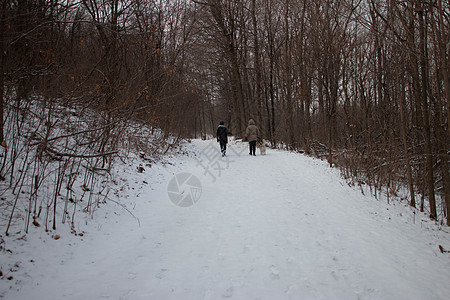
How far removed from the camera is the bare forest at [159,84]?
3.69 m

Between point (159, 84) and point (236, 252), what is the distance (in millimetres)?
8609

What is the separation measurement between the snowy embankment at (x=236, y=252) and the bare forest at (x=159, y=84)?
0.64m

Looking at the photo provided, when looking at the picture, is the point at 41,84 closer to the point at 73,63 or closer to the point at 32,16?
the point at 32,16

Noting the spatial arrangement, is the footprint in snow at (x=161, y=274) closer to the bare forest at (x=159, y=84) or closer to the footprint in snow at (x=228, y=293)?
the footprint in snow at (x=228, y=293)

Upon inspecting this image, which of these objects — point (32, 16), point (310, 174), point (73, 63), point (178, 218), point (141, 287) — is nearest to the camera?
point (141, 287)

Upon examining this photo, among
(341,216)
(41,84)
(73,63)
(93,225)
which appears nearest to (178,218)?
(93,225)

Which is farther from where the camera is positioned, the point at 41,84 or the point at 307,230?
the point at 41,84

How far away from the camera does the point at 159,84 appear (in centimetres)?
1001

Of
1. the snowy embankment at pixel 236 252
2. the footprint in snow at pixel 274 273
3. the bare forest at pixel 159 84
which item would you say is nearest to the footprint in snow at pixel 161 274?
the snowy embankment at pixel 236 252

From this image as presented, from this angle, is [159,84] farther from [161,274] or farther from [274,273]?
[274,273]

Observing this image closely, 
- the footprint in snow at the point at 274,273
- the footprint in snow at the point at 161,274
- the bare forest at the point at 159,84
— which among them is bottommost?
the footprint in snow at the point at 274,273

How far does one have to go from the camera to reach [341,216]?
4441 mm

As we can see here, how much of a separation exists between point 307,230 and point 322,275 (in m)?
1.16

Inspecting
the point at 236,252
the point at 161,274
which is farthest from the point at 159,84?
the point at 161,274
